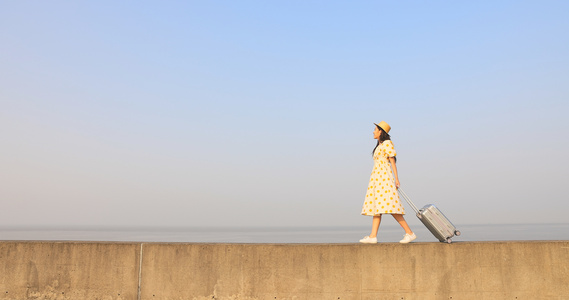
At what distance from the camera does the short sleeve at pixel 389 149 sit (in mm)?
7379

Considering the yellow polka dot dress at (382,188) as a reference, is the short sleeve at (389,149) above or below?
above

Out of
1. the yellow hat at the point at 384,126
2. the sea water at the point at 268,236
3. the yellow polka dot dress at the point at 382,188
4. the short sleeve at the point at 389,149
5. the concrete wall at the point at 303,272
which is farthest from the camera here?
the sea water at the point at 268,236

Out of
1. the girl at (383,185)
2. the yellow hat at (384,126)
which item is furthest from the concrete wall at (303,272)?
the yellow hat at (384,126)

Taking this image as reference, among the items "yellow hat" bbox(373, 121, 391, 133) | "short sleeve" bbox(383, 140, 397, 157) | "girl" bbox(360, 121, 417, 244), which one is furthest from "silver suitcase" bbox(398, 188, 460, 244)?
"yellow hat" bbox(373, 121, 391, 133)

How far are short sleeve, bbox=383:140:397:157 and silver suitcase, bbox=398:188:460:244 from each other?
0.67 m

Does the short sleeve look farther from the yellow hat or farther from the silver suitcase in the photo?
the silver suitcase

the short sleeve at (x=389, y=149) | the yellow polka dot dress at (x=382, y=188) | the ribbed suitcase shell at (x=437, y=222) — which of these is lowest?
the ribbed suitcase shell at (x=437, y=222)

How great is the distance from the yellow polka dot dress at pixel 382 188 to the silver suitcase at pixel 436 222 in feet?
0.70

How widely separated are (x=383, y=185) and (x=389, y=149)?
1.80 ft

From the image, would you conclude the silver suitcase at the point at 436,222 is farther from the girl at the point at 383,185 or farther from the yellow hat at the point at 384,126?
the yellow hat at the point at 384,126

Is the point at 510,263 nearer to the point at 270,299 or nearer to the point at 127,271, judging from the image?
the point at 270,299

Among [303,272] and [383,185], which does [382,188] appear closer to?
[383,185]

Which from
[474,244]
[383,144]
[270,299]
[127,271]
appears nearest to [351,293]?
[270,299]

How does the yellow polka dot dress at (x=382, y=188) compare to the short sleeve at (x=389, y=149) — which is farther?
the short sleeve at (x=389, y=149)
